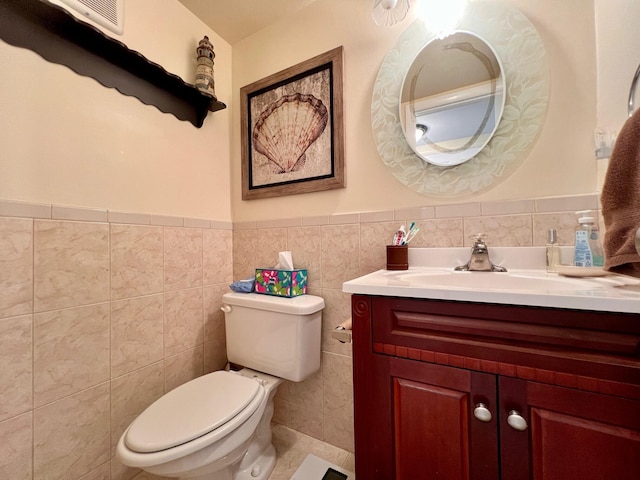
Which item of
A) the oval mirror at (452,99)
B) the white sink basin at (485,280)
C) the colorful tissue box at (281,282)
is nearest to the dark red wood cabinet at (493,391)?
→ the white sink basin at (485,280)

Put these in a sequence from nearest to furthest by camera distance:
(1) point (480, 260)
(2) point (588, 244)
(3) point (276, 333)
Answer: (2) point (588, 244) < (1) point (480, 260) < (3) point (276, 333)

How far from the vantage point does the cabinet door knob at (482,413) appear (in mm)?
517

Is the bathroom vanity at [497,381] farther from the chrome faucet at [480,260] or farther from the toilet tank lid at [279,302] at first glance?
the toilet tank lid at [279,302]

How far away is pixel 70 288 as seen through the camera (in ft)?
2.92

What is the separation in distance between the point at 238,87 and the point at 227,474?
188cm

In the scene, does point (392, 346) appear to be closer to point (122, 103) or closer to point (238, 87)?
point (122, 103)

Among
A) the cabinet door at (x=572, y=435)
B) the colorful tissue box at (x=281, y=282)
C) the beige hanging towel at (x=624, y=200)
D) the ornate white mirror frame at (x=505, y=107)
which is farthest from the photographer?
the colorful tissue box at (x=281, y=282)

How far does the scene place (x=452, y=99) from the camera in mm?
982

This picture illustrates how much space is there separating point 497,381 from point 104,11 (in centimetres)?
174

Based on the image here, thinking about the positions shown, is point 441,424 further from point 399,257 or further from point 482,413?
point 399,257

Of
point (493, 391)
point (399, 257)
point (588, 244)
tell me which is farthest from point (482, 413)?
point (588, 244)

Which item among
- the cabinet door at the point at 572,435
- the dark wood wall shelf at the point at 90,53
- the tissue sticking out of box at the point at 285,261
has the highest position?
the dark wood wall shelf at the point at 90,53

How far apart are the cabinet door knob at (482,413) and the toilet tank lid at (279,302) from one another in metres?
0.65

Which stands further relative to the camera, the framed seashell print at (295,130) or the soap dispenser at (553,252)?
the framed seashell print at (295,130)
